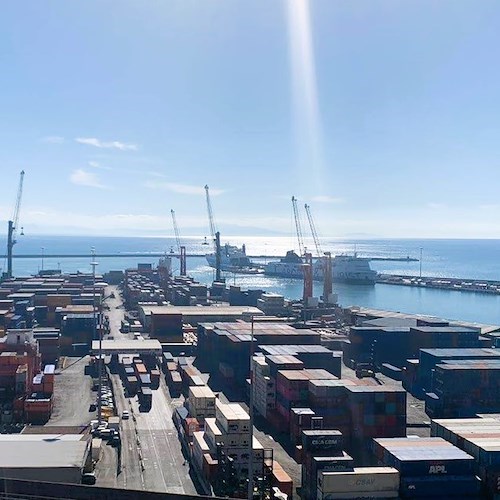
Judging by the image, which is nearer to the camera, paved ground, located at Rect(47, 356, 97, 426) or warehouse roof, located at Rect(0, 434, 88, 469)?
warehouse roof, located at Rect(0, 434, 88, 469)

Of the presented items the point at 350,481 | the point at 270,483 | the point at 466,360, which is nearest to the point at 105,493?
the point at 270,483

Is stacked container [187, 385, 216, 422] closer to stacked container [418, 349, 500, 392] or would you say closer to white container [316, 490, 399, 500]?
white container [316, 490, 399, 500]

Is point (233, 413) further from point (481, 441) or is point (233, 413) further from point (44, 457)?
point (481, 441)

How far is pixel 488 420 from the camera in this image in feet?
64.2

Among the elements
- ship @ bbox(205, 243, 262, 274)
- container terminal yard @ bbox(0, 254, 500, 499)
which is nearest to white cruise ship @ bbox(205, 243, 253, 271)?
ship @ bbox(205, 243, 262, 274)

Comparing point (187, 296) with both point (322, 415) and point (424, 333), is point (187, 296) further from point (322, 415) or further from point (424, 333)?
point (322, 415)

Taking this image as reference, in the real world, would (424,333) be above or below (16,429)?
above

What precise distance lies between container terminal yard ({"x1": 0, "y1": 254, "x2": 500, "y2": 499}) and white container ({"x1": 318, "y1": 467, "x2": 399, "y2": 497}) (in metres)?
0.03

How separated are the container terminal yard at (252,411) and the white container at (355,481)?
0.03 metres

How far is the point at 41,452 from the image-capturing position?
16.1 meters

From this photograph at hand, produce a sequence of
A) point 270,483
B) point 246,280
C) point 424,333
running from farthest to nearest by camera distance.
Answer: point 246,280 → point 424,333 → point 270,483

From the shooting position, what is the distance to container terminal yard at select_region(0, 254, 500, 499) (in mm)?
15398

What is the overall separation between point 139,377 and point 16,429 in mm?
7216

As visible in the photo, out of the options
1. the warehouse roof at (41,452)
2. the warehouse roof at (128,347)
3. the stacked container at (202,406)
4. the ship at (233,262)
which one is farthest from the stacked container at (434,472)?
the ship at (233,262)
